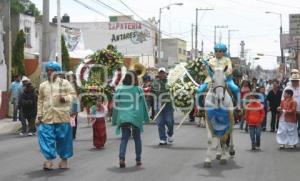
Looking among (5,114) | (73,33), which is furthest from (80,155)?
(73,33)

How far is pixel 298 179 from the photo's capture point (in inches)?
407

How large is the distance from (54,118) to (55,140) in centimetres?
40

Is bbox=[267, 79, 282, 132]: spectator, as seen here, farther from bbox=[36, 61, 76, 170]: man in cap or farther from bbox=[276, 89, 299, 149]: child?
bbox=[36, 61, 76, 170]: man in cap

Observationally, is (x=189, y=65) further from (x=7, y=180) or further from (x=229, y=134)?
(x=7, y=180)

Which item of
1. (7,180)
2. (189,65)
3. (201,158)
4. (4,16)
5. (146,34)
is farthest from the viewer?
(146,34)

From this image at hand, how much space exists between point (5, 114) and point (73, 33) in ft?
82.1

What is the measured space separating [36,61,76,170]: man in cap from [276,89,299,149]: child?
600 centimetres

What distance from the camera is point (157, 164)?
11961 mm

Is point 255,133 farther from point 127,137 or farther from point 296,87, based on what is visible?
point 127,137

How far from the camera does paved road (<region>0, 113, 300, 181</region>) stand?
10547 millimetres

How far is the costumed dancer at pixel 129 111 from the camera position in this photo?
1155cm

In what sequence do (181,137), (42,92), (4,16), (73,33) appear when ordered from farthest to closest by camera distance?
1. (73,33)
2. (4,16)
3. (181,137)
4. (42,92)

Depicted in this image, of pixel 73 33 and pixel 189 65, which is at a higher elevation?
pixel 73 33

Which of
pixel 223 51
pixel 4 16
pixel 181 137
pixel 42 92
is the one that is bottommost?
pixel 181 137
